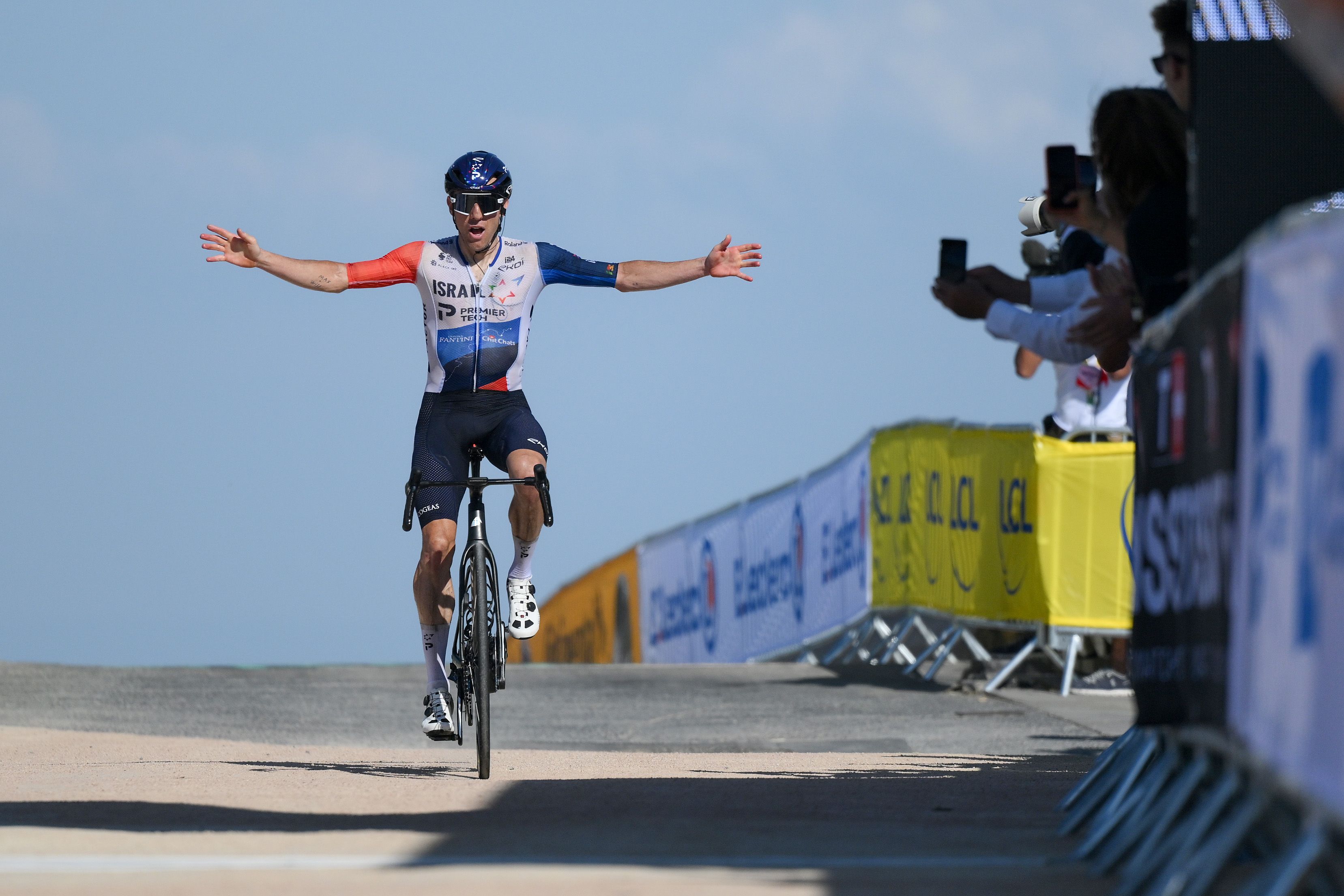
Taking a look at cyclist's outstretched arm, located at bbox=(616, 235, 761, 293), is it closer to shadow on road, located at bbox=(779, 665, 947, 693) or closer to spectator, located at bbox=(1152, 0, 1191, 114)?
spectator, located at bbox=(1152, 0, 1191, 114)

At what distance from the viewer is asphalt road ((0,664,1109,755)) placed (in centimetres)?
1102

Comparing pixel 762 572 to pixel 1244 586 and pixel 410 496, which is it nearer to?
pixel 410 496

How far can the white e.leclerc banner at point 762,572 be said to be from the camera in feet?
56.5

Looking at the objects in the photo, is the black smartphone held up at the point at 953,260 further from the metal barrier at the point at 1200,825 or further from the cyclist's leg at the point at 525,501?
the cyclist's leg at the point at 525,501

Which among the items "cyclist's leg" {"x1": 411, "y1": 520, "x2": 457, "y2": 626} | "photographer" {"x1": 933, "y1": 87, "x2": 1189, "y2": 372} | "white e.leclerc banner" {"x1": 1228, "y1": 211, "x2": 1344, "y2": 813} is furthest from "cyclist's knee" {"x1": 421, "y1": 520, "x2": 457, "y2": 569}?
"white e.leclerc banner" {"x1": 1228, "y1": 211, "x2": 1344, "y2": 813}

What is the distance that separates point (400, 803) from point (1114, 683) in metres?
8.51

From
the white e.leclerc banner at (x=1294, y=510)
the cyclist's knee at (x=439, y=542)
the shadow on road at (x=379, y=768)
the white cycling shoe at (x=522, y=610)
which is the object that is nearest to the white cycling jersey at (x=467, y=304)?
the cyclist's knee at (x=439, y=542)

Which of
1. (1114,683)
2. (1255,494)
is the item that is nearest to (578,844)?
(1255,494)

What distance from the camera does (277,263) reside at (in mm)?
8523

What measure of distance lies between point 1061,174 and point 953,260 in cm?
47

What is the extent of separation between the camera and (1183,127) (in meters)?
6.24

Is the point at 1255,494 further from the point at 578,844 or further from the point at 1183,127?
the point at 1183,127

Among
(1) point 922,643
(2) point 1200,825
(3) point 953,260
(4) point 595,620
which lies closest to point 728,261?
(3) point 953,260

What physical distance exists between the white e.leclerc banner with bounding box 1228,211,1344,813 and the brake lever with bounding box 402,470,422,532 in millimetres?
4815
